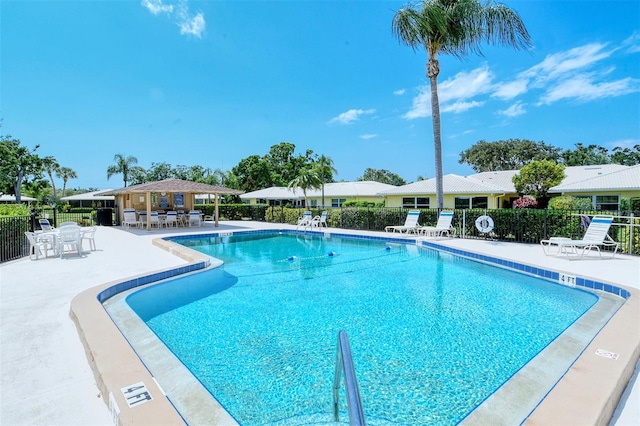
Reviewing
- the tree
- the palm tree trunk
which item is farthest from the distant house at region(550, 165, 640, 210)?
the palm tree trunk

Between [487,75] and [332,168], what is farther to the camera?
[332,168]

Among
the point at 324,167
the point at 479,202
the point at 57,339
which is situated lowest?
the point at 57,339

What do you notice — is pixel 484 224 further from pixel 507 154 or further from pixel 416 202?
pixel 507 154

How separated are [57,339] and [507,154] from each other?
58.0 m

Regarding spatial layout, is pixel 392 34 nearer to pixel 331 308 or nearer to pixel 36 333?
pixel 331 308

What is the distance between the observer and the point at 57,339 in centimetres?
379

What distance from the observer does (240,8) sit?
16.4 metres

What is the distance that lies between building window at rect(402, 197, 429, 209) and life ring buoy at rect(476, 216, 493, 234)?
11.3 meters

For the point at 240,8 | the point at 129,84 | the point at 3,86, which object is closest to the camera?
the point at 240,8

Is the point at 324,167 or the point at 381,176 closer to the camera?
the point at 324,167

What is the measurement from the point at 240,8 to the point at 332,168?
53.3 ft

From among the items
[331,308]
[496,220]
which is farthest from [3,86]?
[496,220]

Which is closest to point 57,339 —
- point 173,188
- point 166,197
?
point 173,188

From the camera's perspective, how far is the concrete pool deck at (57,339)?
2.52 m
